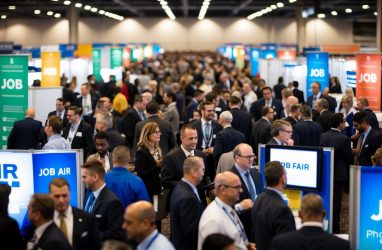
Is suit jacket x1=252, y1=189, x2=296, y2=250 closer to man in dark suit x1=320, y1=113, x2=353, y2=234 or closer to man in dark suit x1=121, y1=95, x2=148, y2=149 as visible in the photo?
man in dark suit x1=320, y1=113, x2=353, y2=234

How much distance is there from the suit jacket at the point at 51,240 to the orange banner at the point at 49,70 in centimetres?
1160

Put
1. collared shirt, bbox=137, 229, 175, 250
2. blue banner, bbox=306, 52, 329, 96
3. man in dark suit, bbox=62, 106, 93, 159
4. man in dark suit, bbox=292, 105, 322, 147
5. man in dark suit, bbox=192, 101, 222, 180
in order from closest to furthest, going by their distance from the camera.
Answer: collared shirt, bbox=137, 229, 175, 250, man in dark suit, bbox=62, 106, 93, 159, man in dark suit, bbox=292, 105, 322, 147, man in dark suit, bbox=192, 101, 222, 180, blue banner, bbox=306, 52, 329, 96

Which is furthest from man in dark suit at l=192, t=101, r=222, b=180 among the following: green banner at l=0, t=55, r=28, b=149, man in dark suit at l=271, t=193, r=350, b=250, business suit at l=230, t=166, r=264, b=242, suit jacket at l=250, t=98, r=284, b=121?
man in dark suit at l=271, t=193, r=350, b=250

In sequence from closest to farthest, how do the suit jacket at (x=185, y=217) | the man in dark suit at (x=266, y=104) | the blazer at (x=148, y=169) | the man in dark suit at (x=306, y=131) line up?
1. the suit jacket at (x=185, y=217)
2. the blazer at (x=148, y=169)
3. the man in dark suit at (x=306, y=131)
4. the man in dark suit at (x=266, y=104)

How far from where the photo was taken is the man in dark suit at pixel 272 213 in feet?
19.1

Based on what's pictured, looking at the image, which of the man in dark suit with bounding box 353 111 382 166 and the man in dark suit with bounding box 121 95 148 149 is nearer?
the man in dark suit with bounding box 353 111 382 166

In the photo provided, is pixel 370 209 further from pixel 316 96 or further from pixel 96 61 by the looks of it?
pixel 96 61

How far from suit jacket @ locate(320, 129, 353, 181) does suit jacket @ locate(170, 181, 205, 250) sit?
12.3 ft

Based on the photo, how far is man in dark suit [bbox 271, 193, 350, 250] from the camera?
5.16 meters

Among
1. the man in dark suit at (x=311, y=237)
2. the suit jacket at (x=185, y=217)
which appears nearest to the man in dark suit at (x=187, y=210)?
the suit jacket at (x=185, y=217)

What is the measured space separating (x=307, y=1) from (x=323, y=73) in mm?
19417

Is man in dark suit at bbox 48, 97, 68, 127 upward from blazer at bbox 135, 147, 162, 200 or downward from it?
upward

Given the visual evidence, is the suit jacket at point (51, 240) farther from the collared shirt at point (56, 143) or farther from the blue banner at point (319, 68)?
the blue banner at point (319, 68)

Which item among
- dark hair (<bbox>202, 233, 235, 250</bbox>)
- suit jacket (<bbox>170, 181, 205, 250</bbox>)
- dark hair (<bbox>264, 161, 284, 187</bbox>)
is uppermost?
dark hair (<bbox>264, 161, 284, 187</bbox>)
